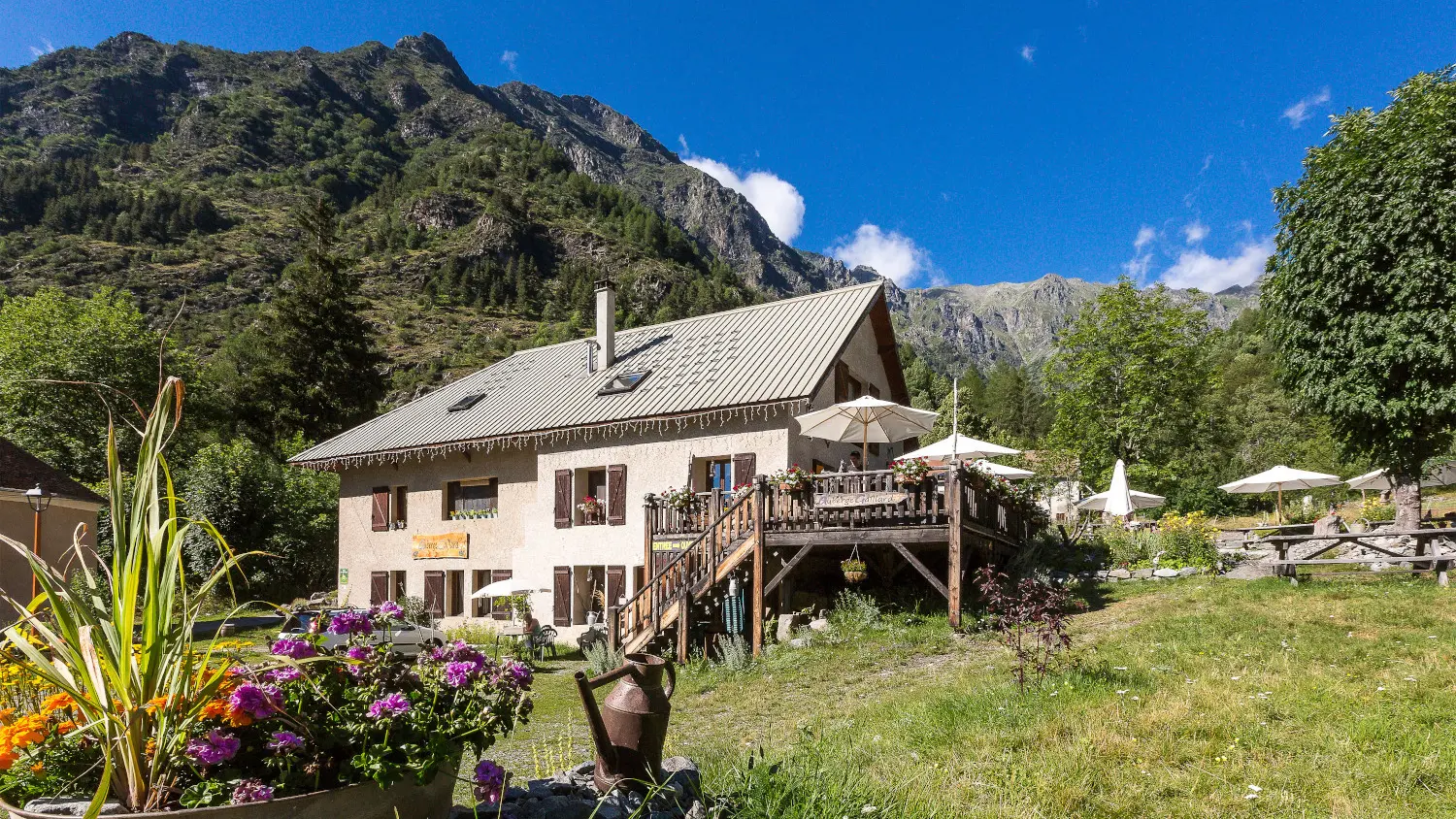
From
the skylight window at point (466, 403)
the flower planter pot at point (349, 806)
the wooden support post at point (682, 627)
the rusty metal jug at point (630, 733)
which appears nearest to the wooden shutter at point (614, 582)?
the wooden support post at point (682, 627)

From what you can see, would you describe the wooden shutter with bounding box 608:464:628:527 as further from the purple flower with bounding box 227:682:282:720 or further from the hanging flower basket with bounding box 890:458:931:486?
the purple flower with bounding box 227:682:282:720

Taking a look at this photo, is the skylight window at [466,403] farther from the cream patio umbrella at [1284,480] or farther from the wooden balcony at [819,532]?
the cream patio umbrella at [1284,480]

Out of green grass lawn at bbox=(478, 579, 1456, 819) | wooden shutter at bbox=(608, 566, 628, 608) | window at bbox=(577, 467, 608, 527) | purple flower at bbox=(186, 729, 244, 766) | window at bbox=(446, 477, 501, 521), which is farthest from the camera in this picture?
window at bbox=(446, 477, 501, 521)

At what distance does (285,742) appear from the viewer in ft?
10.1

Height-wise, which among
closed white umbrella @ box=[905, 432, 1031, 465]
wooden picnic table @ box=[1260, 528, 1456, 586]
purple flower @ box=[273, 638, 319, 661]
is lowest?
wooden picnic table @ box=[1260, 528, 1456, 586]

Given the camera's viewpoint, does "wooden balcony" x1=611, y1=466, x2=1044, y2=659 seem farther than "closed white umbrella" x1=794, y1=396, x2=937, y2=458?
No

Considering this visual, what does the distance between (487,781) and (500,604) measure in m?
17.8

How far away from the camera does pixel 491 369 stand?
26.5 meters

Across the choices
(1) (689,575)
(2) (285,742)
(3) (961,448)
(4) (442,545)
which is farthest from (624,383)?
(2) (285,742)

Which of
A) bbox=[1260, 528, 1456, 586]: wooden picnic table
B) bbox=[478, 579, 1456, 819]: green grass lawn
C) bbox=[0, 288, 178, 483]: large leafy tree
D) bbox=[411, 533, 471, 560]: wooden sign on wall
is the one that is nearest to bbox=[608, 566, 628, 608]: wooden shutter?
bbox=[411, 533, 471, 560]: wooden sign on wall

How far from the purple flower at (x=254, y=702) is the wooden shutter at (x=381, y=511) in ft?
71.7

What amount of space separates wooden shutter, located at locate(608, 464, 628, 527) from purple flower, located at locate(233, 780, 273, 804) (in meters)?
15.9

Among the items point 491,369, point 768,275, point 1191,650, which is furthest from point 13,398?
point 768,275

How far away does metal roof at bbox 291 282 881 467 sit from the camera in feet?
58.6
